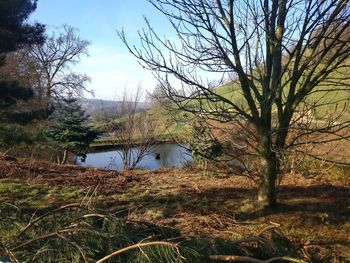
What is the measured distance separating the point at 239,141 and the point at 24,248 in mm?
5392

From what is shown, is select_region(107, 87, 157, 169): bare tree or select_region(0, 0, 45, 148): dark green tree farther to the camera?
→ select_region(107, 87, 157, 169): bare tree

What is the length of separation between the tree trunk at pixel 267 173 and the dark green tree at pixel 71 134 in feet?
49.5

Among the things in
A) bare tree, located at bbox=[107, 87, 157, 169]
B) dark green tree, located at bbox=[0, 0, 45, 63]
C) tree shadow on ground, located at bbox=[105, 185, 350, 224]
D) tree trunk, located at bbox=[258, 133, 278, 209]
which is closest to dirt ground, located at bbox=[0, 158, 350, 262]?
tree shadow on ground, located at bbox=[105, 185, 350, 224]

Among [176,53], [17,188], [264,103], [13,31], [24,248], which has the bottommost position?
[17,188]

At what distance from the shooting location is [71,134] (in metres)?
21.0

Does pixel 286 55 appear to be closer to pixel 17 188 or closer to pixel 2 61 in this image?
pixel 17 188

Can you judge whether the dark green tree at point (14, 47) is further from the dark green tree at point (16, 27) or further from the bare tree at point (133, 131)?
the bare tree at point (133, 131)

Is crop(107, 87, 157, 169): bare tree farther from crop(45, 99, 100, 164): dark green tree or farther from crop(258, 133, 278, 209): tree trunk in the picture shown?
crop(258, 133, 278, 209): tree trunk

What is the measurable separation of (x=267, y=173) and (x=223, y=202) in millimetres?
1415

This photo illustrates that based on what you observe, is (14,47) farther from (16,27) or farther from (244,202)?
(244,202)

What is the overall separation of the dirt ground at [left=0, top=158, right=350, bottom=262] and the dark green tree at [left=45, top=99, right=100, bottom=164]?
8451 millimetres

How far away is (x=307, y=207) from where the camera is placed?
24.1 feet

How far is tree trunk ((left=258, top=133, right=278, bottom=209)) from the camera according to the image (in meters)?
6.89

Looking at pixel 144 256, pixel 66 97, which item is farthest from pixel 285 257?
pixel 66 97
